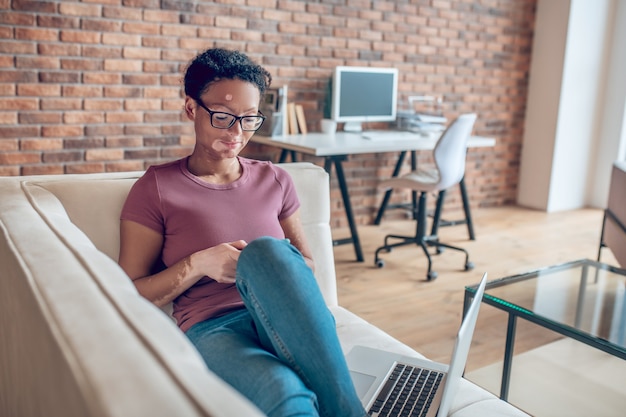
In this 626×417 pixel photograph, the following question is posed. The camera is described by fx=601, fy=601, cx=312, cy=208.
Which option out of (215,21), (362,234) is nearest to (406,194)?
(362,234)

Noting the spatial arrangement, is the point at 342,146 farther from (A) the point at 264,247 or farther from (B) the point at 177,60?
(A) the point at 264,247

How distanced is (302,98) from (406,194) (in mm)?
1218

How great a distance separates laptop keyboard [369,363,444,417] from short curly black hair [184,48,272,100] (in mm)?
746

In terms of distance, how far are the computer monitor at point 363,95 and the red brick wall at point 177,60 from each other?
0.20 metres

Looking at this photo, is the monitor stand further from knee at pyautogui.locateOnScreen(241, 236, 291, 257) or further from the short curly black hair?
knee at pyautogui.locateOnScreen(241, 236, 291, 257)

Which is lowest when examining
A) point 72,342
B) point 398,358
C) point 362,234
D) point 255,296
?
point 362,234

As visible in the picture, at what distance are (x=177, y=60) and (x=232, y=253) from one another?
2.50 meters

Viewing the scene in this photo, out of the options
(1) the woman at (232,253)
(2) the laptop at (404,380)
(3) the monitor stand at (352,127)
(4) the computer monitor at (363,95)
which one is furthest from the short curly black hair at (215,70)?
(3) the monitor stand at (352,127)

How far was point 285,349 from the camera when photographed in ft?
3.48

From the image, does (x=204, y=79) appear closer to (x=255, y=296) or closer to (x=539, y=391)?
(x=255, y=296)

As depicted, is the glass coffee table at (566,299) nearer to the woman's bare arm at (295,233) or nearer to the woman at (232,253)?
the woman's bare arm at (295,233)

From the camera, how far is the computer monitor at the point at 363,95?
391 centimetres

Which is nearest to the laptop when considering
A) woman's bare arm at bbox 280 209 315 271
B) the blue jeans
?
the blue jeans

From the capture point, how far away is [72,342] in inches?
→ 25.6
